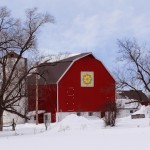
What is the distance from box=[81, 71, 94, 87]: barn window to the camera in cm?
5119

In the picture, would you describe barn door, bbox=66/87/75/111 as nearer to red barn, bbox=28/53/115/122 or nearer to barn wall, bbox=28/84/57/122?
red barn, bbox=28/53/115/122

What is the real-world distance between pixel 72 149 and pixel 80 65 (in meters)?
37.5

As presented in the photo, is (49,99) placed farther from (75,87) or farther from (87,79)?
(87,79)

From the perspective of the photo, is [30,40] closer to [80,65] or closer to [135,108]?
[80,65]

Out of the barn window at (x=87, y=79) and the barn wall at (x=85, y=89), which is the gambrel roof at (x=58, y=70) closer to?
the barn wall at (x=85, y=89)

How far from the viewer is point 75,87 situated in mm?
50625

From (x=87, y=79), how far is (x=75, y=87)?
1.98 meters

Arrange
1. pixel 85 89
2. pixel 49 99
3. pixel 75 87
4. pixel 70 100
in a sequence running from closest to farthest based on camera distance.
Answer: pixel 70 100
pixel 49 99
pixel 75 87
pixel 85 89

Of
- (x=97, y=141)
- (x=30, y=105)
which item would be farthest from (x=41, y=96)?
(x=97, y=141)

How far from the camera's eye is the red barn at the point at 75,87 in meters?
49.2

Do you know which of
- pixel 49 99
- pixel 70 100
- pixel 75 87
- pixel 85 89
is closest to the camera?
pixel 70 100

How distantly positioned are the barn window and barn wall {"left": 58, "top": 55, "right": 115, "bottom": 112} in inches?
14.3

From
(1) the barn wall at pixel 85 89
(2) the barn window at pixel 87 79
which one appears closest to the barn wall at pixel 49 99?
(1) the barn wall at pixel 85 89

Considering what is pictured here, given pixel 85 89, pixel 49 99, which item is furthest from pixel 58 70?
pixel 85 89
